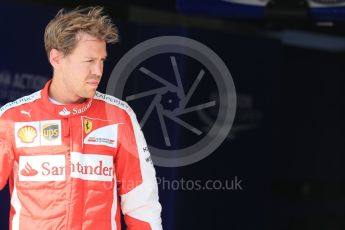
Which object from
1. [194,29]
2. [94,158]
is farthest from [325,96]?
[94,158]

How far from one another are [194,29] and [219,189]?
121cm

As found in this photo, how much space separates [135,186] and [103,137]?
0.83ft

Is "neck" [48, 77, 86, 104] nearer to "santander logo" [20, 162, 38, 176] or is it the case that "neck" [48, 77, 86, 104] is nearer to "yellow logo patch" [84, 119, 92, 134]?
"yellow logo patch" [84, 119, 92, 134]

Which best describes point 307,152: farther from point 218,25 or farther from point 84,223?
point 84,223

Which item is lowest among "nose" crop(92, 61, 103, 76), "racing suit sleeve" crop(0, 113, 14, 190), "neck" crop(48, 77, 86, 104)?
"racing suit sleeve" crop(0, 113, 14, 190)

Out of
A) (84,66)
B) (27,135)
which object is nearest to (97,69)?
(84,66)

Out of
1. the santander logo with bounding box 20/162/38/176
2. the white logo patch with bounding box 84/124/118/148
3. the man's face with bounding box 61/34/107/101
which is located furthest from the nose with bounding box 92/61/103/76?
the santander logo with bounding box 20/162/38/176

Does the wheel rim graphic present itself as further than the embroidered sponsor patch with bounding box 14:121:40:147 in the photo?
Yes

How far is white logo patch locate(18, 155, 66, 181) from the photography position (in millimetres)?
3348

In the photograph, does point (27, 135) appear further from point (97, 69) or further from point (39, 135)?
point (97, 69)

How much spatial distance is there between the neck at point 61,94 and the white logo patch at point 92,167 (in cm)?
23

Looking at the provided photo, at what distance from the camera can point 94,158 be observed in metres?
3.38

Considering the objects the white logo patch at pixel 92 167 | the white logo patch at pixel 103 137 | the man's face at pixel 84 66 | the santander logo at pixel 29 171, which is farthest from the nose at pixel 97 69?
the santander logo at pixel 29 171

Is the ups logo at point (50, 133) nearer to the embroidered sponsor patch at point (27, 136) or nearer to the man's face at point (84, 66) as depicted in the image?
the embroidered sponsor patch at point (27, 136)
